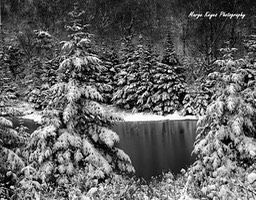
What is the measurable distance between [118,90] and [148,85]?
4.66 meters

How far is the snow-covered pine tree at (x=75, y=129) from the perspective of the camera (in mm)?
10539

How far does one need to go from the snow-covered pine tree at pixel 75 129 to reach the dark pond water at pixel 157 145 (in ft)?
5.81

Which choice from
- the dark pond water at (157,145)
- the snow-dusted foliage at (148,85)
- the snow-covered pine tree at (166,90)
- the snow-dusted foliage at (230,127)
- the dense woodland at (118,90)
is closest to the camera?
the dense woodland at (118,90)

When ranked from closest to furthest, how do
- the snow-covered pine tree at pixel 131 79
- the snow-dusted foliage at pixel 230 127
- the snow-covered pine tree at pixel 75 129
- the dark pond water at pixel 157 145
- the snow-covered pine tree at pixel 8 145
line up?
the snow-dusted foliage at pixel 230 127 → the snow-covered pine tree at pixel 8 145 → the snow-covered pine tree at pixel 75 129 → the dark pond water at pixel 157 145 → the snow-covered pine tree at pixel 131 79

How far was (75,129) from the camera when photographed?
1141 cm

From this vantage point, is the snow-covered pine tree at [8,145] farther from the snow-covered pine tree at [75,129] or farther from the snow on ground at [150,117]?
the snow on ground at [150,117]

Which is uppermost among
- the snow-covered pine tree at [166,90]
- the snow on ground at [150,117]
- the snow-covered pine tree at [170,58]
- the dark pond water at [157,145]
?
the snow-covered pine tree at [170,58]

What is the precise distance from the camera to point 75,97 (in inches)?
436

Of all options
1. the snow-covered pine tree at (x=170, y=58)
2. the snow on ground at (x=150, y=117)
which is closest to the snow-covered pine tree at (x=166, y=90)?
the snow on ground at (x=150, y=117)

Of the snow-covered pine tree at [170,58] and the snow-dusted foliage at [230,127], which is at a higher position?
the snow-covered pine tree at [170,58]

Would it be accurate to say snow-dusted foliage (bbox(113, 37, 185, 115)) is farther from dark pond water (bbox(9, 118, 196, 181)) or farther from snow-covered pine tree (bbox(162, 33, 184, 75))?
dark pond water (bbox(9, 118, 196, 181))

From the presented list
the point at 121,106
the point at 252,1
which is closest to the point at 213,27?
the point at 252,1

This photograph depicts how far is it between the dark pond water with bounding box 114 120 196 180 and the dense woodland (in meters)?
1.85

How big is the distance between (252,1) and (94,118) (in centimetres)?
4382
